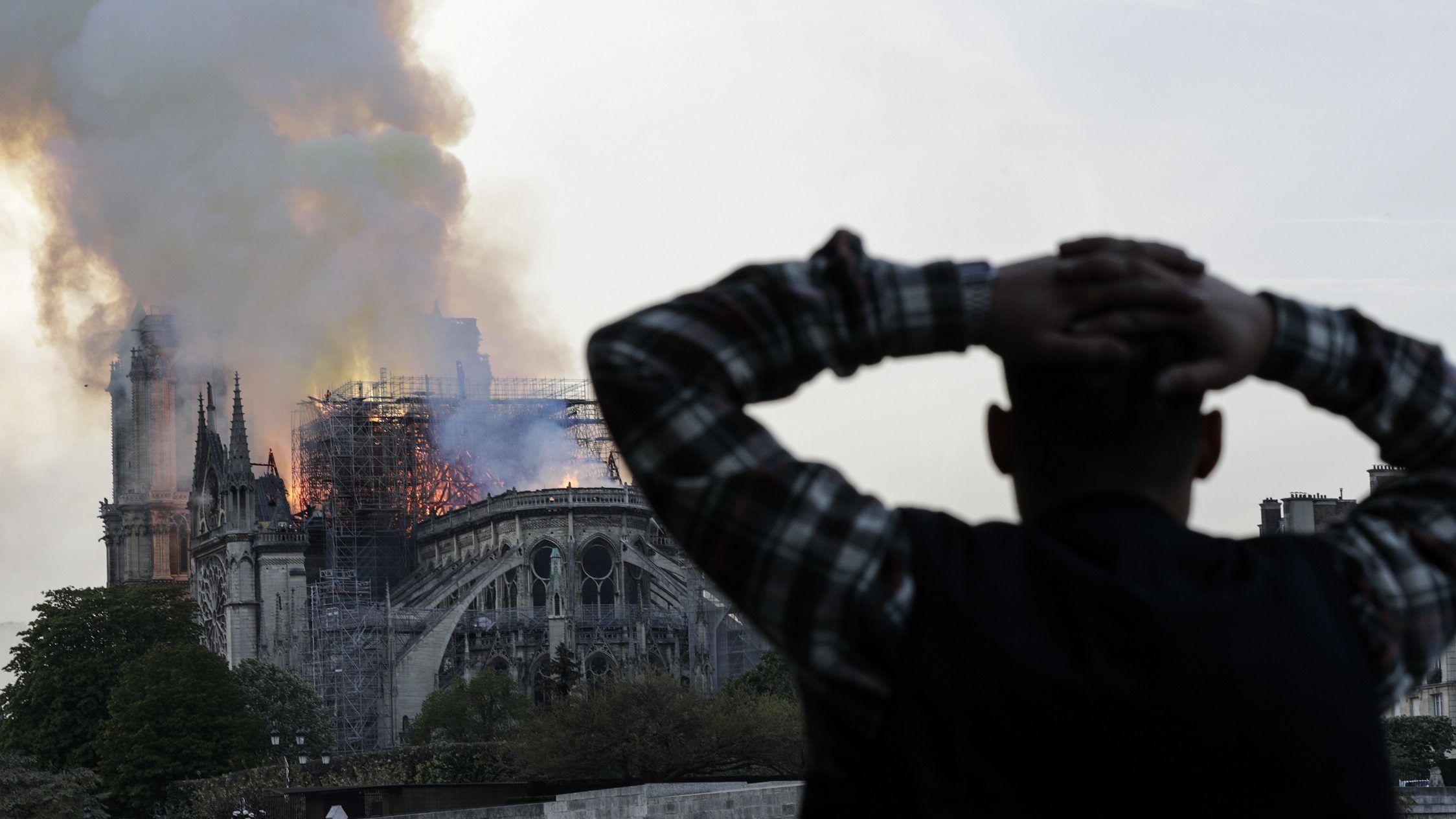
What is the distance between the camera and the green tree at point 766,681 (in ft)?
212

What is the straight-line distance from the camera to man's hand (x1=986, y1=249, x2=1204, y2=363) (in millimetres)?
2396

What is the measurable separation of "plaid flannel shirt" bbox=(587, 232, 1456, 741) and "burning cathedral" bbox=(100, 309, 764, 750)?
6479 cm

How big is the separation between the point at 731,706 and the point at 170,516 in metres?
71.8

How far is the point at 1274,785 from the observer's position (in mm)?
2248

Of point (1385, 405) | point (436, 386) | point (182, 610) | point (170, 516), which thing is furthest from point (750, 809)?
point (170, 516)

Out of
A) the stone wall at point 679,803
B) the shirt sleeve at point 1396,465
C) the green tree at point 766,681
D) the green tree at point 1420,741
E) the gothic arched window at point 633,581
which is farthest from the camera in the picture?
the gothic arched window at point 633,581

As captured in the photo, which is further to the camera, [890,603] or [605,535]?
[605,535]

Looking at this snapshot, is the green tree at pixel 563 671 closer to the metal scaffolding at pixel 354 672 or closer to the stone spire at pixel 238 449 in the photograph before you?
the metal scaffolding at pixel 354 672

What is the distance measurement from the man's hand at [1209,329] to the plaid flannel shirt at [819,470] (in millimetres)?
72

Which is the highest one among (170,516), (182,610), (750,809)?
(170,516)

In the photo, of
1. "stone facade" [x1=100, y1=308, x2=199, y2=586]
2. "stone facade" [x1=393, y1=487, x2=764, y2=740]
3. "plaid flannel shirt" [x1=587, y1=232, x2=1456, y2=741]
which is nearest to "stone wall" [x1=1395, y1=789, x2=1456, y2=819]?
"stone facade" [x1=393, y1=487, x2=764, y2=740]

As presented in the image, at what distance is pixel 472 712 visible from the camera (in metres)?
70.8

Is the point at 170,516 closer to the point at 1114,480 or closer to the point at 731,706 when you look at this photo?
the point at 731,706

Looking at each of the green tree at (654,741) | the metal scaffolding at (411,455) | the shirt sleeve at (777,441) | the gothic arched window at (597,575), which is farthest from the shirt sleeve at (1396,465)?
the metal scaffolding at (411,455)
